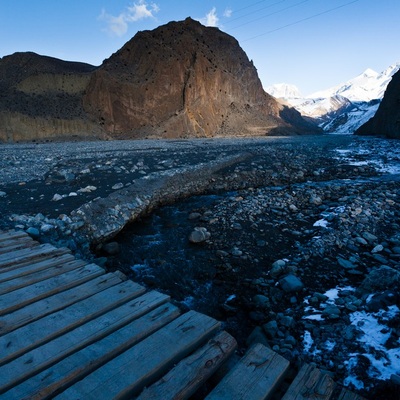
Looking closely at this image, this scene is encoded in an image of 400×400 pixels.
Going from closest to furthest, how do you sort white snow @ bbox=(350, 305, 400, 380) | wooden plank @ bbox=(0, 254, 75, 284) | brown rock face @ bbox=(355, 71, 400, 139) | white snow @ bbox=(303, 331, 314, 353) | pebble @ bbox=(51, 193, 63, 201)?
white snow @ bbox=(350, 305, 400, 380), wooden plank @ bbox=(0, 254, 75, 284), white snow @ bbox=(303, 331, 314, 353), pebble @ bbox=(51, 193, 63, 201), brown rock face @ bbox=(355, 71, 400, 139)

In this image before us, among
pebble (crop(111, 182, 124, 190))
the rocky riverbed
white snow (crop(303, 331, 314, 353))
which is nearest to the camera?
white snow (crop(303, 331, 314, 353))

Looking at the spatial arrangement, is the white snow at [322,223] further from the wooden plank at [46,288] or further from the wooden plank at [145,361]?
the wooden plank at [46,288]

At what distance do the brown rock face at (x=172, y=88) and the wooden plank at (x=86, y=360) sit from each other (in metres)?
41.5

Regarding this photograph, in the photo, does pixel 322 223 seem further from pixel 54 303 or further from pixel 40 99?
pixel 40 99

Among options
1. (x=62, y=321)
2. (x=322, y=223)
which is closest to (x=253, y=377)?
(x=62, y=321)

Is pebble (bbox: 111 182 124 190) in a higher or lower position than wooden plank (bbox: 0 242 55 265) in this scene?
lower

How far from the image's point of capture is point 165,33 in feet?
162

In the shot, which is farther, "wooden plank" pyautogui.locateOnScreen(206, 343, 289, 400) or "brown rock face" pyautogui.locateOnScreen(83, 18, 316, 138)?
"brown rock face" pyautogui.locateOnScreen(83, 18, 316, 138)

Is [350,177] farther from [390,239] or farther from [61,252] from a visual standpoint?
[61,252]

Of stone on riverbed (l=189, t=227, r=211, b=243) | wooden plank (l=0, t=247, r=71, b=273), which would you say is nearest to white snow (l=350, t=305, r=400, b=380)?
stone on riverbed (l=189, t=227, r=211, b=243)

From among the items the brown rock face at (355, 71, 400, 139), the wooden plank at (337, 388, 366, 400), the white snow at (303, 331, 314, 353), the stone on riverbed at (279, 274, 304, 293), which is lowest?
the white snow at (303, 331, 314, 353)

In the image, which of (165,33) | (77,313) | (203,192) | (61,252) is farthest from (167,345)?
(165,33)

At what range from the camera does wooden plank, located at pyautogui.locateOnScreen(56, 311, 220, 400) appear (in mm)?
1576

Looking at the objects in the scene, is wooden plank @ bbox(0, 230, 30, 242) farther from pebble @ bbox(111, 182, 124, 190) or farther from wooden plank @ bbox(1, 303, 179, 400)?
pebble @ bbox(111, 182, 124, 190)
